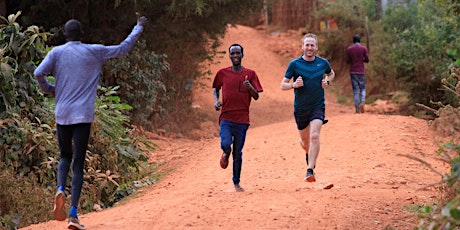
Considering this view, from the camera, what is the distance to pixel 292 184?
10656 millimetres

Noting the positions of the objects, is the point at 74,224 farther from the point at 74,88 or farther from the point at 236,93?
the point at 236,93

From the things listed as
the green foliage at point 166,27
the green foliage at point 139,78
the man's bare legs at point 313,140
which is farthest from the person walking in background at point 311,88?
the green foliage at point 139,78

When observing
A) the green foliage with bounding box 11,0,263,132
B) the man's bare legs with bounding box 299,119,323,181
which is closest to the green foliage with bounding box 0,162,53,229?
the man's bare legs with bounding box 299,119,323,181

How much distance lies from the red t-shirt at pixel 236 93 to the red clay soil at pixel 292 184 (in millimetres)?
887

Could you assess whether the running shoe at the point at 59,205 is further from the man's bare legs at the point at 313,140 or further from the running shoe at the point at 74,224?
the man's bare legs at the point at 313,140

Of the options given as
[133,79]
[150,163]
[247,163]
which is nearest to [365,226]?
[247,163]

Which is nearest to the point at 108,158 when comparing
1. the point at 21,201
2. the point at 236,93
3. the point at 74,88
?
the point at 21,201

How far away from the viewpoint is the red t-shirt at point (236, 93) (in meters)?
9.73

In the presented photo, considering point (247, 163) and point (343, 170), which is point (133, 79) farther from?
point (343, 170)

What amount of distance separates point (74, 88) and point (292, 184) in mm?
3987

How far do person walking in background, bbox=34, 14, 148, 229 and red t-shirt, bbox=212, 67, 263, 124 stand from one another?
7.31ft

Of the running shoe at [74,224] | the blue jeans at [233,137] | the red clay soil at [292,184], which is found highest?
the blue jeans at [233,137]

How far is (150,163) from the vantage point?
47.0 feet

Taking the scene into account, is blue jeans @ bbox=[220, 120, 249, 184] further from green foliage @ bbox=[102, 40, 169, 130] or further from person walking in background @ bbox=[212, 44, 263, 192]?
green foliage @ bbox=[102, 40, 169, 130]
